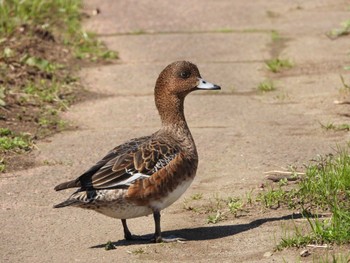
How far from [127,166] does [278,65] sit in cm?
499

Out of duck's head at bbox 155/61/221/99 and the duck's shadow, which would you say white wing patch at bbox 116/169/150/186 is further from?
duck's head at bbox 155/61/221/99

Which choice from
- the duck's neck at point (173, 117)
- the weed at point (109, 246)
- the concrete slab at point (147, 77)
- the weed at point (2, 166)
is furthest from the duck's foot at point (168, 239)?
the concrete slab at point (147, 77)

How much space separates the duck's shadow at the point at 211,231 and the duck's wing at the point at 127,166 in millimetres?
466

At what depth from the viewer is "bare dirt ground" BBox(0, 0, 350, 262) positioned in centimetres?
652

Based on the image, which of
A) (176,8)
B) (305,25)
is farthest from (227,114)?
(176,8)

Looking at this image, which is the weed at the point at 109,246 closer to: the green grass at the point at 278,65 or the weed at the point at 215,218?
the weed at the point at 215,218

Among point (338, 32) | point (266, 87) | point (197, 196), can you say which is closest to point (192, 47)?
point (338, 32)

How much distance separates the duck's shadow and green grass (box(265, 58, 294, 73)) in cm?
452

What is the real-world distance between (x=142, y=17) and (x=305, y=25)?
228 centimetres

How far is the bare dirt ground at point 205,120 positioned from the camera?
6.52 metres

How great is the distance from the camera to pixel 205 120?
9531mm

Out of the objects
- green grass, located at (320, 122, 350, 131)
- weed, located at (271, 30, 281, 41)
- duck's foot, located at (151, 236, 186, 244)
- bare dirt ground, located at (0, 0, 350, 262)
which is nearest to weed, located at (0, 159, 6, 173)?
bare dirt ground, located at (0, 0, 350, 262)

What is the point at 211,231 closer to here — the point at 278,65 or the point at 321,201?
the point at 321,201

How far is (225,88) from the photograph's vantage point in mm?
10547
